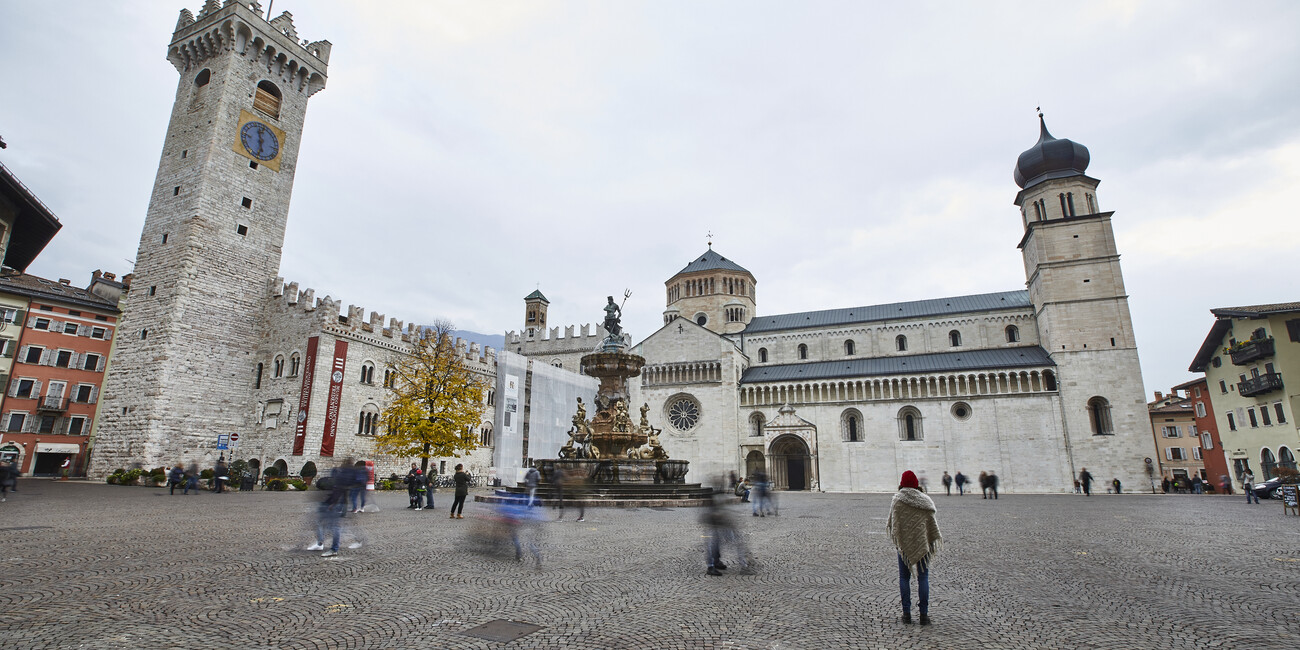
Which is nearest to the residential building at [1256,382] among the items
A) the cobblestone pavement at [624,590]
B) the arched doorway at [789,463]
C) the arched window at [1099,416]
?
the arched window at [1099,416]

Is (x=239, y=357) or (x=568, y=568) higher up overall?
(x=239, y=357)

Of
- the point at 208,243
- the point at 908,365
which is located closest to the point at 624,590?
the point at 208,243

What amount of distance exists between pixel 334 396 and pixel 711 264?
35.4m

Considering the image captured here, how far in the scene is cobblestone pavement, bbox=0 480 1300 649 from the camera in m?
4.93

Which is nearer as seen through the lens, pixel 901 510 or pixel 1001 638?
pixel 1001 638

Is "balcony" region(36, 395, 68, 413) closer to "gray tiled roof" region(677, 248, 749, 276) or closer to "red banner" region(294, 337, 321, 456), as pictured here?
"red banner" region(294, 337, 321, 456)

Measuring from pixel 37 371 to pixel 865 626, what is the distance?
45.7 m

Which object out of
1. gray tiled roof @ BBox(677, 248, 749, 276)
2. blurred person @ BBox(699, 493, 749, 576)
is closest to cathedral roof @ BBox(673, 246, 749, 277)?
gray tiled roof @ BBox(677, 248, 749, 276)

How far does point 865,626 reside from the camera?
17.5 feet

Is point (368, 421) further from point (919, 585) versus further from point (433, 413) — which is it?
point (919, 585)

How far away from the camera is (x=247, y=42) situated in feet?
115

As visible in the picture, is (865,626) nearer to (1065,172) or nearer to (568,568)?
(568,568)

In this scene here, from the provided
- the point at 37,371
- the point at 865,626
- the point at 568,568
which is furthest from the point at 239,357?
the point at 865,626

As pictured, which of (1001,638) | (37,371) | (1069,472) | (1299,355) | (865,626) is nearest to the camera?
(1001,638)
